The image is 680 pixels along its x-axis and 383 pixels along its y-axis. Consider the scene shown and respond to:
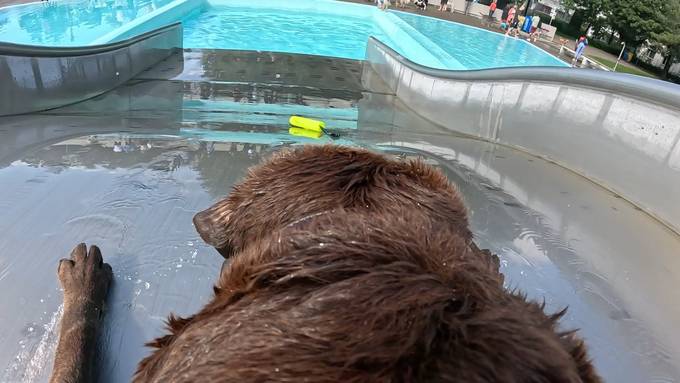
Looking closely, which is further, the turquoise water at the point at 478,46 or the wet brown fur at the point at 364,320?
the turquoise water at the point at 478,46

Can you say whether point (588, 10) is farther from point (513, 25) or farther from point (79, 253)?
point (79, 253)

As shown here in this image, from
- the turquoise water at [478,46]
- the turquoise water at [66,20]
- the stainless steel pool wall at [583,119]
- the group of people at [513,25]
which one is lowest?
the turquoise water at [66,20]

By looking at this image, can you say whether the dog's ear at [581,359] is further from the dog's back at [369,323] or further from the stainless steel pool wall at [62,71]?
the stainless steel pool wall at [62,71]

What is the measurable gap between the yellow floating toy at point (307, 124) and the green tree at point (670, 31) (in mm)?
36673

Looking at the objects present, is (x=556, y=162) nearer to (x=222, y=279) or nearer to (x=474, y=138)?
(x=474, y=138)

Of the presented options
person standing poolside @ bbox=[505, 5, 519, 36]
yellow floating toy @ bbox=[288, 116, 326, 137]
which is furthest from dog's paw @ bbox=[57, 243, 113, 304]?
person standing poolside @ bbox=[505, 5, 519, 36]

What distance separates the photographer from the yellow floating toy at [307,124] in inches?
170

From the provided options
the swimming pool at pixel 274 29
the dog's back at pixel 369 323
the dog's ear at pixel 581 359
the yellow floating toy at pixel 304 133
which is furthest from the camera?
the swimming pool at pixel 274 29

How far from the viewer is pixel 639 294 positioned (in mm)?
2336

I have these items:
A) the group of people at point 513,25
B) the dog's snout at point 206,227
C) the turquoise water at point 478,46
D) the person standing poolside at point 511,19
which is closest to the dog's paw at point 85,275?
the dog's snout at point 206,227

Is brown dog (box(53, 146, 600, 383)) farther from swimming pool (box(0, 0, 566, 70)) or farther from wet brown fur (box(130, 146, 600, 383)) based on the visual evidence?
swimming pool (box(0, 0, 566, 70))

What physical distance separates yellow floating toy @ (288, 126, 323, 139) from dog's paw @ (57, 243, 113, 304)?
2.33 meters

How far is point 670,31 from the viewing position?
32.6 meters

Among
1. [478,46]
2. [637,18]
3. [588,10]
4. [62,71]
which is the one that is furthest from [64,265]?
[588,10]
